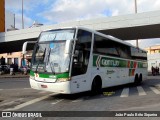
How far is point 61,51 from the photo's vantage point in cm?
1248

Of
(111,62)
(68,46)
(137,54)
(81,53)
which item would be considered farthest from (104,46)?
(137,54)

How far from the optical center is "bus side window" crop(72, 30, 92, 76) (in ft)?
41.4

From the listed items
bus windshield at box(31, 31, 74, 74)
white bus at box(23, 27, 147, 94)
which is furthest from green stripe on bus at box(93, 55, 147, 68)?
bus windshield at box(31, 31, 74, 74)

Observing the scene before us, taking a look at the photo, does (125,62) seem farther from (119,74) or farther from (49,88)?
(49,88)

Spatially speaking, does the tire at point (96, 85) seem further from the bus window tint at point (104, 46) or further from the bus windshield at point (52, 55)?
the bus windshield at point (52, 55)

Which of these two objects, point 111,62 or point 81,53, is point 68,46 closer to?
point 81,53

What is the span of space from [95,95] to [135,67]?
8479 mm

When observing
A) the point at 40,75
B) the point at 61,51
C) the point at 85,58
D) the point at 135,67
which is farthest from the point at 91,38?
the point at 135,67

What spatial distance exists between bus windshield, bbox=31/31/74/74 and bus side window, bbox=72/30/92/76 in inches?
17.4

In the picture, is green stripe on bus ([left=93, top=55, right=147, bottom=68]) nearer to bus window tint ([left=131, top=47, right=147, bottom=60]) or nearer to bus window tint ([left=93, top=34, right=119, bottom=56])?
bus window tint ([left=93, top=34, right=119, bottom=56])

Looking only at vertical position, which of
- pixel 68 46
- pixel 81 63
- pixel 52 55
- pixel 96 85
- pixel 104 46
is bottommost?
pixel 96 85

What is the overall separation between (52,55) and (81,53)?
4.38 feet

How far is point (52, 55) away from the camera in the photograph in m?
12.6

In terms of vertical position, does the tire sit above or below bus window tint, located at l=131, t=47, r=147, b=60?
below
